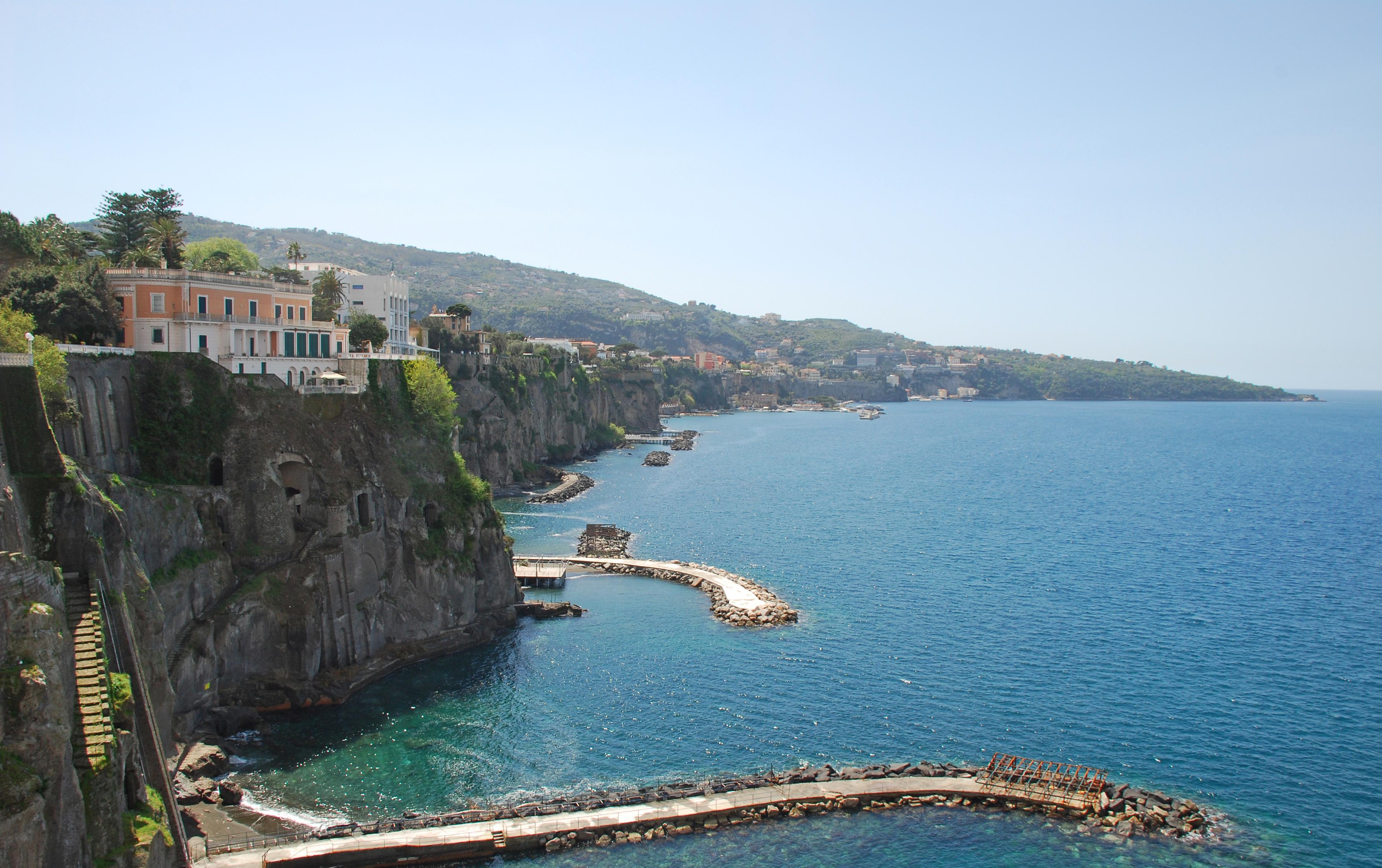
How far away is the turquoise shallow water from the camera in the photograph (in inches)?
1496

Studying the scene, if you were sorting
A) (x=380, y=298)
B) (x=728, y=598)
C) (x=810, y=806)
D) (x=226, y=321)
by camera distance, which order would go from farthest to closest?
(x=380, y=298), (x=728, y=598), (x=226, y=321), (x=810, y=806)

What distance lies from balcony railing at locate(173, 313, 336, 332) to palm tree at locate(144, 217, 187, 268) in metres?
10.2

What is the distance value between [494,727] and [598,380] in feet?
450

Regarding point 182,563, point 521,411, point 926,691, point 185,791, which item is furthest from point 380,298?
point 926,691

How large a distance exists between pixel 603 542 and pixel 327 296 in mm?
32163

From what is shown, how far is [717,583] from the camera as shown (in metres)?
70.0

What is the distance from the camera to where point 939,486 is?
5034 inches

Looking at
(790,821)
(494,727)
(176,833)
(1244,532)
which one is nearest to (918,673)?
(790,821)

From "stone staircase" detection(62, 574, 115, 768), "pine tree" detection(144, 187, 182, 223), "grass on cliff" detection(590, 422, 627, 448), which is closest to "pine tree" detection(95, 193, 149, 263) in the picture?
"pine tree" detection(144, 187, 182, 223)

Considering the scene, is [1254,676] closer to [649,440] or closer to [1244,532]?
[1244,532]

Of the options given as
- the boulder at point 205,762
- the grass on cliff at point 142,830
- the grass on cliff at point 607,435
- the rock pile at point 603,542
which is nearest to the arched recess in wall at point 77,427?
the boulder at point 205,762

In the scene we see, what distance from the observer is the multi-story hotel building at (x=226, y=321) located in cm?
5125

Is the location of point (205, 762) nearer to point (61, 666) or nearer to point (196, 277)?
point (61, 666)

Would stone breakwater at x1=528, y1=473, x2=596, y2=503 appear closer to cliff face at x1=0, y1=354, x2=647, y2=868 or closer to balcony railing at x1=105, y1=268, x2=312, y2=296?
cliff face at x1=0, y1=354, x2=647, y2=868
